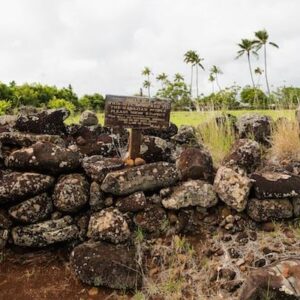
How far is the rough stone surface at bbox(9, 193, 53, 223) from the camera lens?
424 centimetres

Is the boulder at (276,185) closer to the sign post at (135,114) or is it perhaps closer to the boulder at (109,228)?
the sign post at (135,114)

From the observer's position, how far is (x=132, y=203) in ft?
14.4

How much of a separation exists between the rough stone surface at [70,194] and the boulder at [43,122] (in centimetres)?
115

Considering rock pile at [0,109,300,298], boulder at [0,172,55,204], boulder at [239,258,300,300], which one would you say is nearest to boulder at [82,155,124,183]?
rock pile at [0,109,300,298]

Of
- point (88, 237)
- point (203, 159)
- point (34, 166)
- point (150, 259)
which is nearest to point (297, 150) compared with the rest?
point (203, 159)

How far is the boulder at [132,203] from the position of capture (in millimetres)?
4371

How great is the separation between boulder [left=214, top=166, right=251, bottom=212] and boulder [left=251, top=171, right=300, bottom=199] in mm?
108

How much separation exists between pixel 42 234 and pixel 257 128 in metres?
3.17

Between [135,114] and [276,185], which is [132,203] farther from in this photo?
[276,185]

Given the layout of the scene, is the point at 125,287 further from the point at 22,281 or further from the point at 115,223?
the point at 22,281

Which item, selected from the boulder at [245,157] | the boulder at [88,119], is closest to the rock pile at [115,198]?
the boulder at [245,157]

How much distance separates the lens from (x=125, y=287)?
12.6 feet

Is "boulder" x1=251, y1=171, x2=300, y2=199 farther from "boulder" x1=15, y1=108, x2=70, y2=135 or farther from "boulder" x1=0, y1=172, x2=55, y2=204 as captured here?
"boulder" x1=15, y1=108, x2=70, y2=135

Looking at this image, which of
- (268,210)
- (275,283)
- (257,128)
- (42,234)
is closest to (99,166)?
(42,234)
